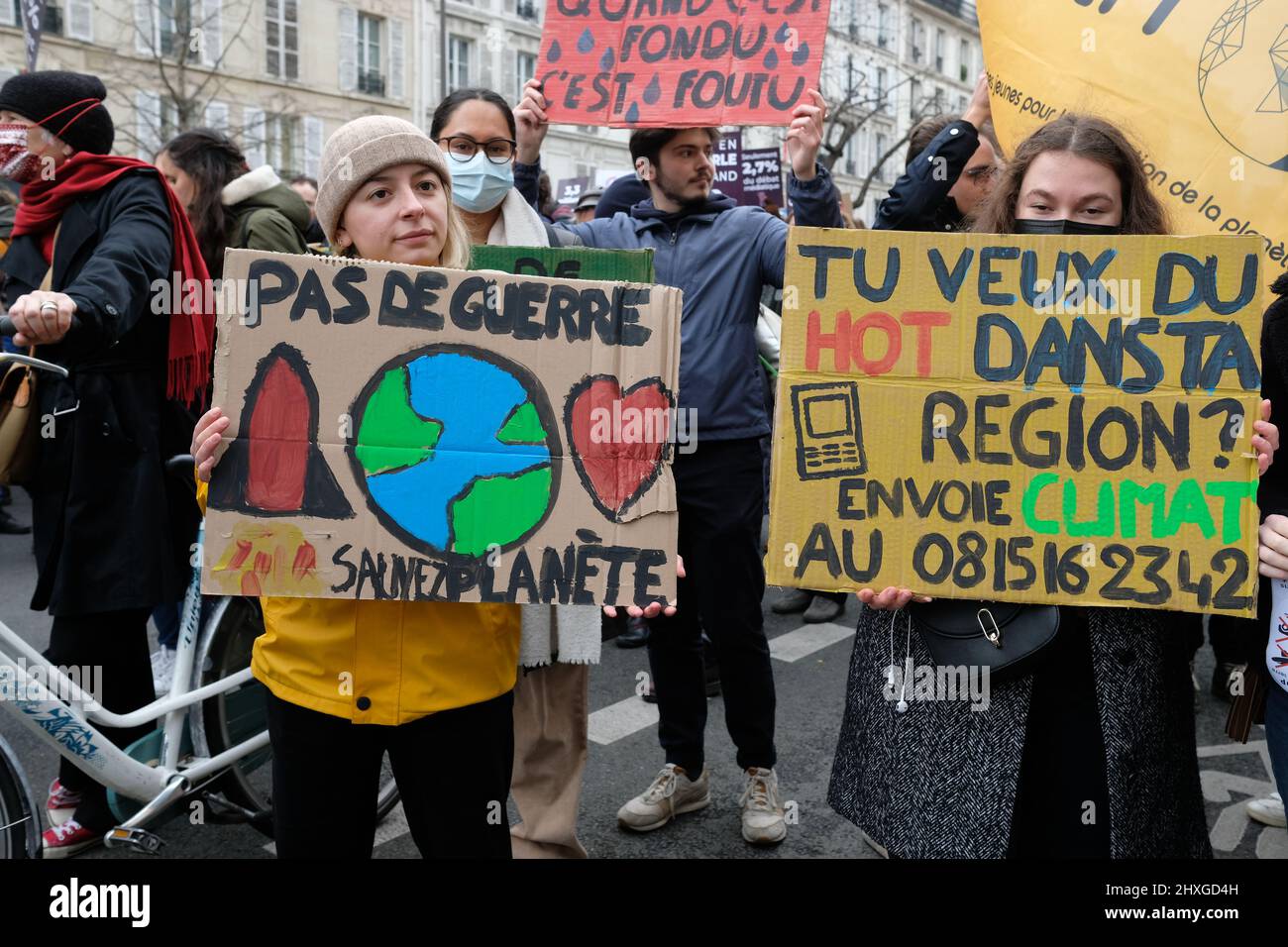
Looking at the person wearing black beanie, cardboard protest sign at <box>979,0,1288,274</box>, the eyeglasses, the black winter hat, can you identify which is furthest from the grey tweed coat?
the person wearing black beanie

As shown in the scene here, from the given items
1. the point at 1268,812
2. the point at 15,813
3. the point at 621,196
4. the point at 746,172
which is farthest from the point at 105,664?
the point at 746,172

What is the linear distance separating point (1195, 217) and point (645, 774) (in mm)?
2505

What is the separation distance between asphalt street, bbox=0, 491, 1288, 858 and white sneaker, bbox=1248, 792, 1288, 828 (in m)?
0.03

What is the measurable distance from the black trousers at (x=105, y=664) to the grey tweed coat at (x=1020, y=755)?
220 cm

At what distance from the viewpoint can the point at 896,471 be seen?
1882 mm

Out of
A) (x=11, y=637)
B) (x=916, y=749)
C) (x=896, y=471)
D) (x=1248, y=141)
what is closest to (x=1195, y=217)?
(x=1248, y=141)

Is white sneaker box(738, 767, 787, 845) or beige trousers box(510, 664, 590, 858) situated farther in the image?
white sneaker box(738, 767, 787, 845)

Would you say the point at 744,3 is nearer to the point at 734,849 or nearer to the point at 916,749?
the point at 916,749

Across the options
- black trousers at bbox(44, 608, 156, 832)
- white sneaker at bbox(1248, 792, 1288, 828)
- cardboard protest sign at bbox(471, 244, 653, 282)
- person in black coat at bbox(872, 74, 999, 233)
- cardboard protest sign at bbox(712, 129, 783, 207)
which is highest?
cardboard protest sign at bbox(712, 129, 783, 207)

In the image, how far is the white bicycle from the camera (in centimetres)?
250

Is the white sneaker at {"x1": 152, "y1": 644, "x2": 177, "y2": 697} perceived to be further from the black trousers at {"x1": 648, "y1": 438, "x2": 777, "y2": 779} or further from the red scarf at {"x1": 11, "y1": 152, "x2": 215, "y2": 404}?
the black trousers at {"x1": 648, "y1": 438, "x2": 777, "y2": 779}

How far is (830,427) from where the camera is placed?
189 cm

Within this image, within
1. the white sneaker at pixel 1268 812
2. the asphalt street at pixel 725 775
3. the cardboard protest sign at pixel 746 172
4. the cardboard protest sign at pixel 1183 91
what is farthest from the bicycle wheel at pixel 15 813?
the cardboard protest sign at pixel 746 172

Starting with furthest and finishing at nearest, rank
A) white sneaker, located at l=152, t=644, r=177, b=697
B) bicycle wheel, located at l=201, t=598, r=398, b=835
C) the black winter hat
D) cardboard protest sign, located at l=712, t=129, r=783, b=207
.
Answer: cardboard protest sign, located at l=712, t=129, r=783, b=207
white sneaker, located at l=152, t=644, r=177, b=697
bicycle wheel, located at l=201, t=598, r=398, b=835
the black winter hat
